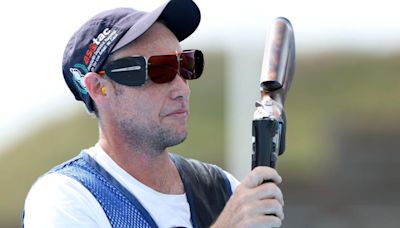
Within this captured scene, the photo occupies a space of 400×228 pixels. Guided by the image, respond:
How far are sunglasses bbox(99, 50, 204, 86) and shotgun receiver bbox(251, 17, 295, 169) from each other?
38 cm

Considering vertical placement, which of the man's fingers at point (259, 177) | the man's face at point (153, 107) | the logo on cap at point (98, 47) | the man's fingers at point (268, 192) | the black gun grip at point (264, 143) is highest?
the logo on cap at point (98, 47)

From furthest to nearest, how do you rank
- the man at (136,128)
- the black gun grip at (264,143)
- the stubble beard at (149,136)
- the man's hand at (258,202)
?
the stubble beard at (149,136)
the man at (136,128)
the black gun grip at (264,143)
the man's hand at (258,202)

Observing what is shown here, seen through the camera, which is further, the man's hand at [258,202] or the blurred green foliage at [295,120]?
the blurred green foliage at [295,120]

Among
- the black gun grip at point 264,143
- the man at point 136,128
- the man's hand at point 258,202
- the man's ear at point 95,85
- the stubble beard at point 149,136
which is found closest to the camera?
the man's hand at point 258,202

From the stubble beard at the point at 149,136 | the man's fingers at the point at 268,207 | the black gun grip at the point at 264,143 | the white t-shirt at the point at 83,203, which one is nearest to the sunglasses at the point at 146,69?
the stubble beard at the point at 149,136

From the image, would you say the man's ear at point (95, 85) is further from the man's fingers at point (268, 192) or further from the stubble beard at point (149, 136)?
the man's fingers at point (268, 192)

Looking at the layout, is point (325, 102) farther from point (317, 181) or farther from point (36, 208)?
point (36, 208)

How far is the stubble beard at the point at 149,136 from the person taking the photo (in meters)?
5.02

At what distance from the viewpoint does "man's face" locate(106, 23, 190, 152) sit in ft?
16.5

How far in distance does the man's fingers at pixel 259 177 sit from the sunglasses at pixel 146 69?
764 millimetres

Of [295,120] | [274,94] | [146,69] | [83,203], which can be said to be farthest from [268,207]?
[295,120]

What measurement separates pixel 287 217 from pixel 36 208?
38.6 ft

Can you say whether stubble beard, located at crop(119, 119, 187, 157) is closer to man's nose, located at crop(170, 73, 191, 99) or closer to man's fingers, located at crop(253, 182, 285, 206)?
man's nose, located at crop(170, 73, 191, 99)

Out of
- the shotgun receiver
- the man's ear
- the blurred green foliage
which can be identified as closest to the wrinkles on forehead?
the man's ear
